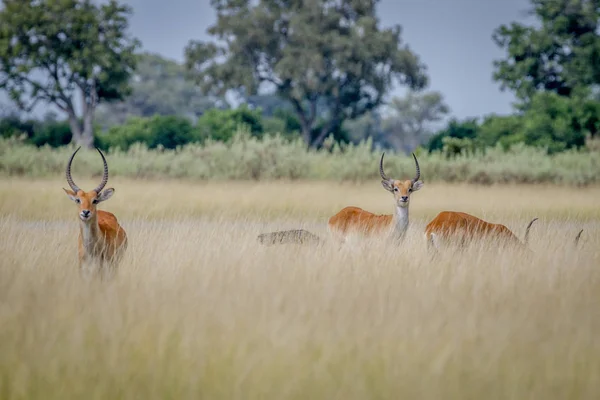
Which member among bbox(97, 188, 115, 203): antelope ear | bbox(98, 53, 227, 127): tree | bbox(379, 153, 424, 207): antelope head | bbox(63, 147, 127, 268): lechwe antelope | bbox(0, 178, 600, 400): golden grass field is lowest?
bbox(0, 178, 600, 400): golden grass field

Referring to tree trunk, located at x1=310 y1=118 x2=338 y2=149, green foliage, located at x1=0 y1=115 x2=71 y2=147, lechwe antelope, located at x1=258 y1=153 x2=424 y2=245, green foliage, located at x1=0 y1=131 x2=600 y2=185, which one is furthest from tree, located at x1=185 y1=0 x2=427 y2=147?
lechwe antelope, located at x1=258 y1=153 x2=424 y2=245

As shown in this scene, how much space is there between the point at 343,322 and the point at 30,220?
10091mm

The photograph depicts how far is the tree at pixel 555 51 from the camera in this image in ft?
137

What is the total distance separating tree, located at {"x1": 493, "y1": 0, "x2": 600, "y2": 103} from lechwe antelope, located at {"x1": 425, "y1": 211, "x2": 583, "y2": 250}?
34.8 m

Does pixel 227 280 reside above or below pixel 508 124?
below

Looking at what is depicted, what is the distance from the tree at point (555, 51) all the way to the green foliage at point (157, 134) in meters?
16.7

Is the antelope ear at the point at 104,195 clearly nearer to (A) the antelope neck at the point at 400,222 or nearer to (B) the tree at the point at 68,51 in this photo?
(A) the antelope neck at the point at 400,222

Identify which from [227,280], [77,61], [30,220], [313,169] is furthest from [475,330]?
[77,61]

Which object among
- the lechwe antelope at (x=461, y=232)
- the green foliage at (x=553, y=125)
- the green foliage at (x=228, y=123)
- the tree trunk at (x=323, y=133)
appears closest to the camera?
the lechwe antelope at (x=461, y=232)

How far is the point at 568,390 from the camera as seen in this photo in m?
4.11

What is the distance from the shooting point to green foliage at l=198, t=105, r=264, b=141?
42500 millimetres

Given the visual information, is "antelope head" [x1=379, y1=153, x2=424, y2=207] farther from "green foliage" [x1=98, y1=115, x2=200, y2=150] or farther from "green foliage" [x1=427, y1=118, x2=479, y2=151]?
"green foliage" [x1=98, y1=115, x2=200, y2=150]

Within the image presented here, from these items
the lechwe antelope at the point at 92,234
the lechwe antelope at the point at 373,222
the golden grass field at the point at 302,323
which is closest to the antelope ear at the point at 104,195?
the lechwe antelope at the point at 92,234

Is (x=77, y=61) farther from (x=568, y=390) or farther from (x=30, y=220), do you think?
(x=568, y=390)
